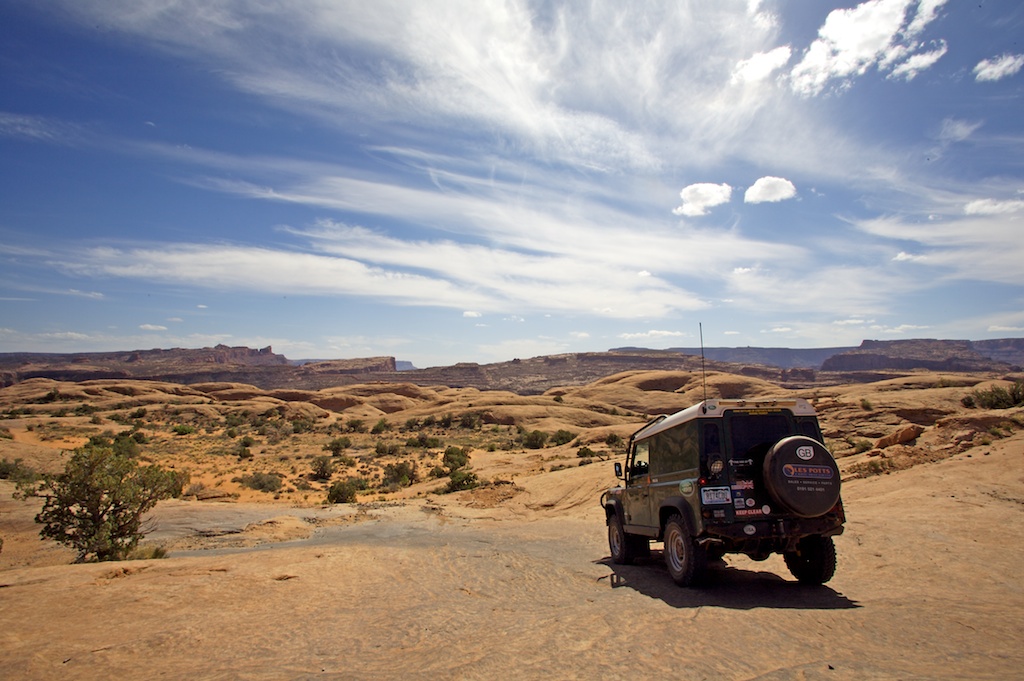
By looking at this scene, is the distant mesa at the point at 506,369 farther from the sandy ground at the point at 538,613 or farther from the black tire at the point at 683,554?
the black tire at the point at 683,554

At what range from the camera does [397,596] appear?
26.6 feet

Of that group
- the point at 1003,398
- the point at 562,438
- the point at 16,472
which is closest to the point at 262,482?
the point at 16,472

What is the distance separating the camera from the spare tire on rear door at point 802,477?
23.1ft

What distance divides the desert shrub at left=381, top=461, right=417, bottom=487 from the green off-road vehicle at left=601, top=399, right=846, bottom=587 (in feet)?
63.2

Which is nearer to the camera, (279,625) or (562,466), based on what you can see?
(279,625)

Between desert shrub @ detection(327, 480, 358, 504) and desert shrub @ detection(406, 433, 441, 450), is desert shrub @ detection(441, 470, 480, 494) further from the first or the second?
desert shrub @ detection(406, 433, 441, 450)

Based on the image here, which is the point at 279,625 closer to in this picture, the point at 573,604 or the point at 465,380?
the point at 573,604

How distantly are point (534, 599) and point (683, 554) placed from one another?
216cm

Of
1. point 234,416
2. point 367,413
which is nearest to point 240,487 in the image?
point 234,416

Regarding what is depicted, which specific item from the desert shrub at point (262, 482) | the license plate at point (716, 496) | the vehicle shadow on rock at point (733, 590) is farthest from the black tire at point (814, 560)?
the desert shrub at point (262, 482)

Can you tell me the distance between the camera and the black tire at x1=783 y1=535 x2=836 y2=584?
7.74m

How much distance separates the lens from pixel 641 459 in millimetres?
9891

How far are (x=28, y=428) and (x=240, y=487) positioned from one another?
2575cm

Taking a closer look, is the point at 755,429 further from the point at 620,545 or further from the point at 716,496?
the point at 620,545
